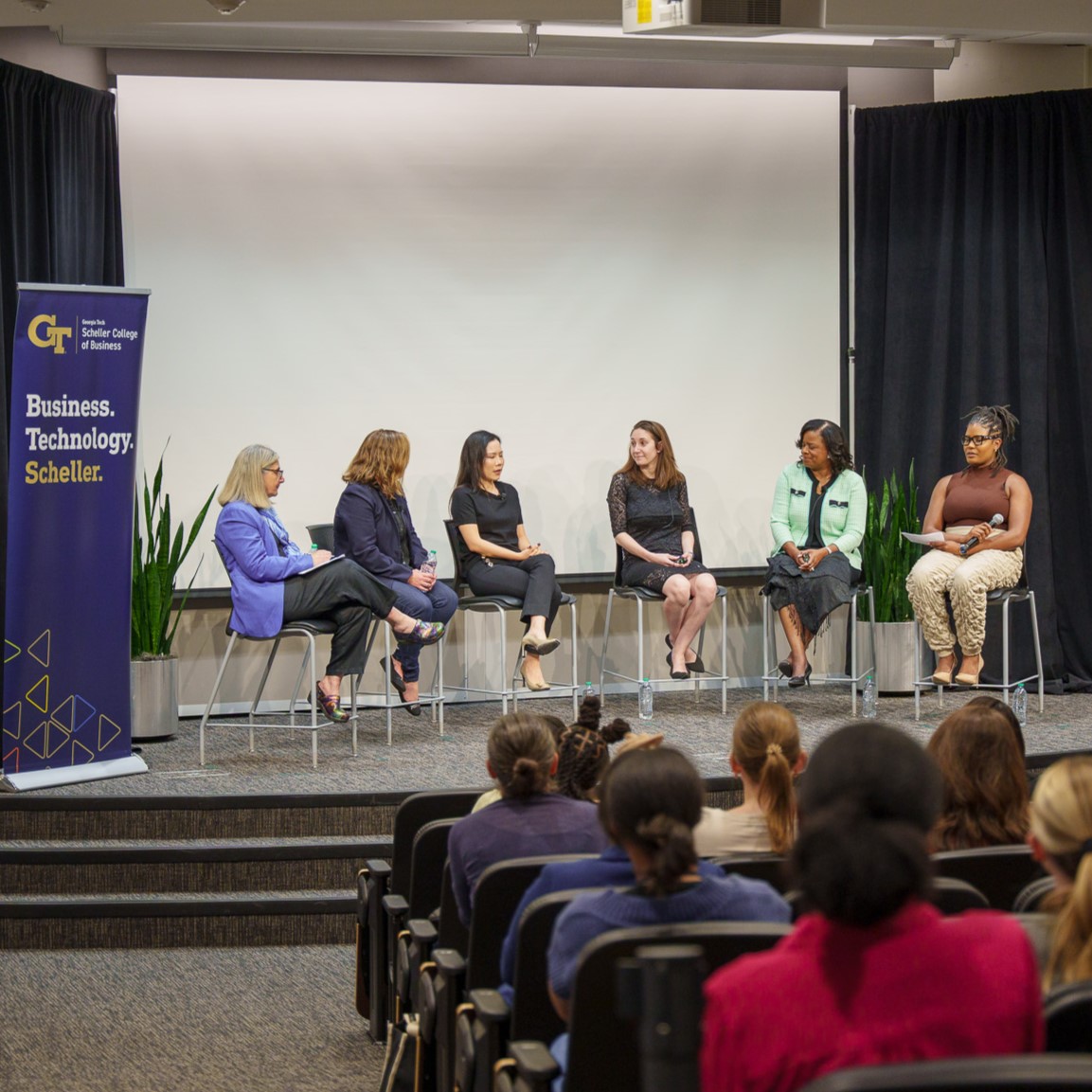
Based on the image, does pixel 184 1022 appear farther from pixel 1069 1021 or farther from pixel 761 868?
pixel 1069 1021

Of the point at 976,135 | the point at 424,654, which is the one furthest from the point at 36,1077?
the point at 976,135

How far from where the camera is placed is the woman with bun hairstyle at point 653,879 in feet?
6.19

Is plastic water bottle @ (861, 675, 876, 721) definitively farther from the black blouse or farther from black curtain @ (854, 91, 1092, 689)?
the black blouse

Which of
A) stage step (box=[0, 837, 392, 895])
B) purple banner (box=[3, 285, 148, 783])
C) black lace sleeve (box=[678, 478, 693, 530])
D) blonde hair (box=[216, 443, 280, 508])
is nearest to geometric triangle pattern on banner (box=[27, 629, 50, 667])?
purple banner (box=[3, 285, 148, 783])

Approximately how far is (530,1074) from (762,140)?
18.7 ft

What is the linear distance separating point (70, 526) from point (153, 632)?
3.21ft

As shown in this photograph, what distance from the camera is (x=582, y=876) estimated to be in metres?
2.15

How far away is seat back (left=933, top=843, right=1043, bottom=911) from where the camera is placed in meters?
2.38

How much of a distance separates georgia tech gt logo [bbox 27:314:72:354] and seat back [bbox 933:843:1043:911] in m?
3.53

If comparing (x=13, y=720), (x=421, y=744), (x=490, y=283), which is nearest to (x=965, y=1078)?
(x=13, y=720)

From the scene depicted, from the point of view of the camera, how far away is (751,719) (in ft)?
8.96

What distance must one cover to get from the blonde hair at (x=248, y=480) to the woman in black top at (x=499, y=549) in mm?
1015

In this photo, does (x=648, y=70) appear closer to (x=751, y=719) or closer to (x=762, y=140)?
(x=762, y=140)

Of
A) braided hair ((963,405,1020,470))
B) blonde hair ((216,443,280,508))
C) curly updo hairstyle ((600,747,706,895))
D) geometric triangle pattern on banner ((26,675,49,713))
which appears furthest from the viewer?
braided hair ((963,405,1020,470))
